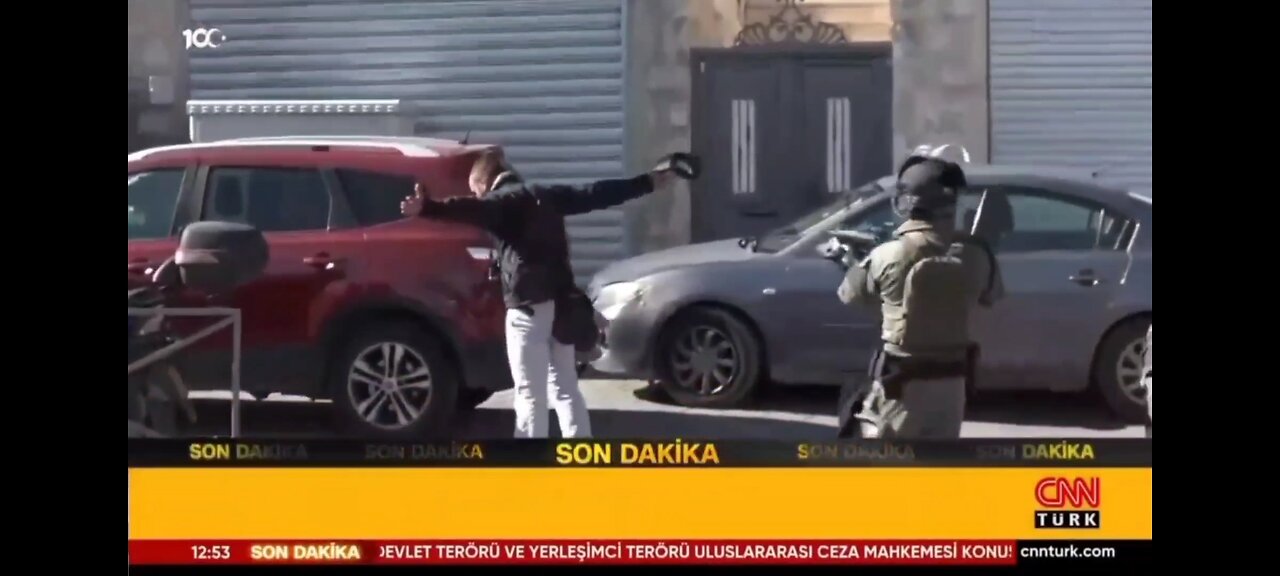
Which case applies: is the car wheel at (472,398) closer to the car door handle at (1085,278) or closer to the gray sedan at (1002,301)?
the gray sedan at (1002,301)

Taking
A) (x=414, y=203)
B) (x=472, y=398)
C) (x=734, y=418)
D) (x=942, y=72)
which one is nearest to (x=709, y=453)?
(x=734, y=418)

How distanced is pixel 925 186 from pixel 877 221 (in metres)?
0.19

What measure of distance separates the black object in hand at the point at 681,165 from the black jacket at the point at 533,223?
0.22 ft

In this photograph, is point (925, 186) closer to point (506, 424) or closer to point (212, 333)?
point (506, 424)

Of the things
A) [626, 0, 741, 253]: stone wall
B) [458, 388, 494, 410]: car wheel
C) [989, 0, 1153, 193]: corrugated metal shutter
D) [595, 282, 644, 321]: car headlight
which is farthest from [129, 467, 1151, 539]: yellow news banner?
[989, 0, 1153, 193]: corrugated metal shutter

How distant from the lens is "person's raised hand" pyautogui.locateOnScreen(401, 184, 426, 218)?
4.52m

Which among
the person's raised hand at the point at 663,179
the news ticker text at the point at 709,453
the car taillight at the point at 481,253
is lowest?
the news ticker text at the point at 709,453

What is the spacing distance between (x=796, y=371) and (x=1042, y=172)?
103 centimetres

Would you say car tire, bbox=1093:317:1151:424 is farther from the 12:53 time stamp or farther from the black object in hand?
the 12:53 time stamp

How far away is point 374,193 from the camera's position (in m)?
4.57

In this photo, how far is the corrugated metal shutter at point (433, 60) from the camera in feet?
15.0

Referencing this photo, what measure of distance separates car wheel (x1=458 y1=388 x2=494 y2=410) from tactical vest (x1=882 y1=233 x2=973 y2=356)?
1.30 meters

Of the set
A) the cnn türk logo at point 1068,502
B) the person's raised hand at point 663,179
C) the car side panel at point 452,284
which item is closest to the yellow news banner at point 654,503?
the cnn türk logo at point 1068,502

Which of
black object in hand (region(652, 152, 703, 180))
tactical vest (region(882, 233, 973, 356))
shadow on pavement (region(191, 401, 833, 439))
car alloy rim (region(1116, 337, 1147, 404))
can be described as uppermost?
black object in hand (region(652, 152, 703, 180))
